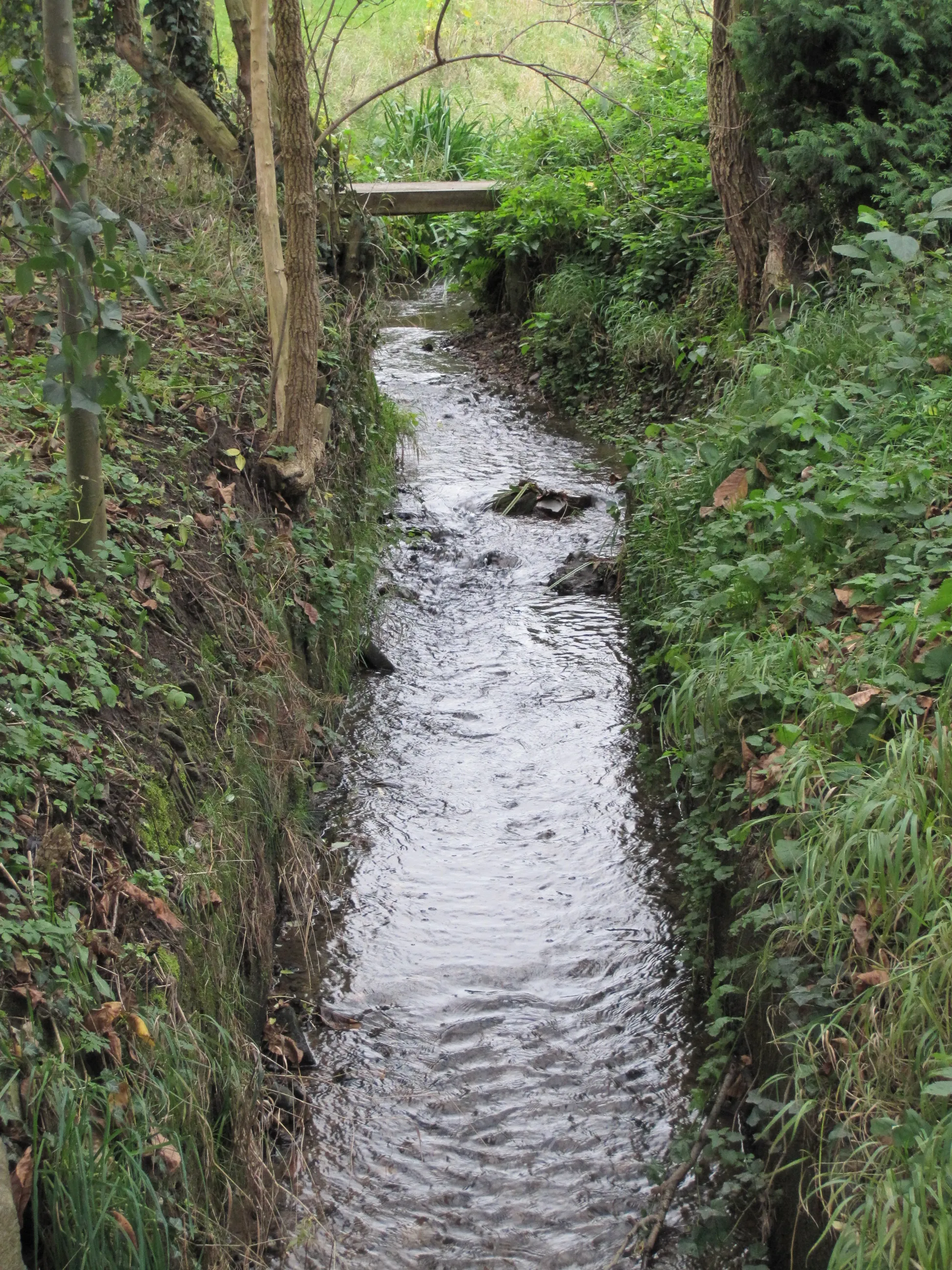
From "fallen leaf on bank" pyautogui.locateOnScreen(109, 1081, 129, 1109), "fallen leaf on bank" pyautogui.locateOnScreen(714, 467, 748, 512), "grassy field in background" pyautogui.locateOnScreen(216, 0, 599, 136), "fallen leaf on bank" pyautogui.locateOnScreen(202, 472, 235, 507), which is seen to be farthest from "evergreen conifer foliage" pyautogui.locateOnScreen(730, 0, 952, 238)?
"grassy field in background" pyautogui.locateOnScreen(216, 0, 599, 136)

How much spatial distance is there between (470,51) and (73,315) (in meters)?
18.1

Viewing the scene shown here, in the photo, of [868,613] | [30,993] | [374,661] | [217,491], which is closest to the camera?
[30,993]

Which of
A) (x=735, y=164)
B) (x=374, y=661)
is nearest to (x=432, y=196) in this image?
(x=735, y=164)

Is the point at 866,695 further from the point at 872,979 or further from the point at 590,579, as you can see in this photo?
the point at 590,579

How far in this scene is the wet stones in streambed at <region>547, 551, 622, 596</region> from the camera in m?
7.50

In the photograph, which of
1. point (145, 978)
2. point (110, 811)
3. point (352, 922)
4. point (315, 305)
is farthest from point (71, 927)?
point (315, 305)

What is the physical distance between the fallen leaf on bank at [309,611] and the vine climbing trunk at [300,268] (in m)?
0.72

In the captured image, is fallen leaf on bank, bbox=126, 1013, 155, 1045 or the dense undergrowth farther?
fallen leaf on bank, bbox=126, 1013, 155, 1045

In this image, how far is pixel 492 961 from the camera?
171 inches

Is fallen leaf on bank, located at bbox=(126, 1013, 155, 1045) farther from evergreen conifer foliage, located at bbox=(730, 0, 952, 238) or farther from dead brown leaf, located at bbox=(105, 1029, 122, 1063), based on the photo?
evergreen conifer foliage, located at bbox=(730, 0, 952, 238)

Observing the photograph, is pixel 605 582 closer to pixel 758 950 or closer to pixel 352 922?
pixel 352 922

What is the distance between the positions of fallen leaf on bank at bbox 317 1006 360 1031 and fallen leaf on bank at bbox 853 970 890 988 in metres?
1.88

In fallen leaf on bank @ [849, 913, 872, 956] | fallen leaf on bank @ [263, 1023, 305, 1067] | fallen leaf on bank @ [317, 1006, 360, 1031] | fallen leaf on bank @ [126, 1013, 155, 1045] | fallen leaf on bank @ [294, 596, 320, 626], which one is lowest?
fallen leaf on bank @ [317, 1006, 360, 1031]

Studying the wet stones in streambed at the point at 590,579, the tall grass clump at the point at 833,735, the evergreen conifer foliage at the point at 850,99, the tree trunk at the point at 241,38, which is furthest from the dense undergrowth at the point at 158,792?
the evergreen conifer foliage at the point at 850,99
